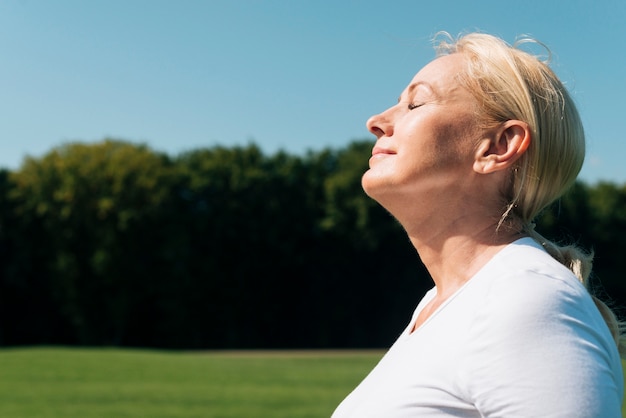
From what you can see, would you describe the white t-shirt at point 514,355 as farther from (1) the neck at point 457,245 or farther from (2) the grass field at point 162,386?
(2) the grass field at point 162,386

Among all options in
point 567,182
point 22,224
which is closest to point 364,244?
point 22,224

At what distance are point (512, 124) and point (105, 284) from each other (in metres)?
38.8

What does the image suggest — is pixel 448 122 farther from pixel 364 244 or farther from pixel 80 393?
pixel 364 244

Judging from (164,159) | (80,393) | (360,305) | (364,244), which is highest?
(164,159)

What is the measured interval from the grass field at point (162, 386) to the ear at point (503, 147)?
32.2 feet

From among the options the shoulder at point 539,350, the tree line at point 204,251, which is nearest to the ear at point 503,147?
the shoulder at point 539,350

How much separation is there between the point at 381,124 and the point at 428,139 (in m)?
0.17

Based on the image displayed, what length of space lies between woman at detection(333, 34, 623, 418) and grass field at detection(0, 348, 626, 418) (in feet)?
31.8

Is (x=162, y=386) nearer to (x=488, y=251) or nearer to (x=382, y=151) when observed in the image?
(x=382, y=151)

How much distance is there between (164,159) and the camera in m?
41.7

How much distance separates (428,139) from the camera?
1854mm

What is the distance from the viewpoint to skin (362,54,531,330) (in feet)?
5.96

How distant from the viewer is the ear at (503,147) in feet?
Answer: 5.80

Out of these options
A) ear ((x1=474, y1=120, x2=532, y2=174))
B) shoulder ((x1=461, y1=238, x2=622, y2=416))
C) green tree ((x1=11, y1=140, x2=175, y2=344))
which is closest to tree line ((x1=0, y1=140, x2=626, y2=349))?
green tree ((x1=11, y1=140, x2=175, y2=344))
